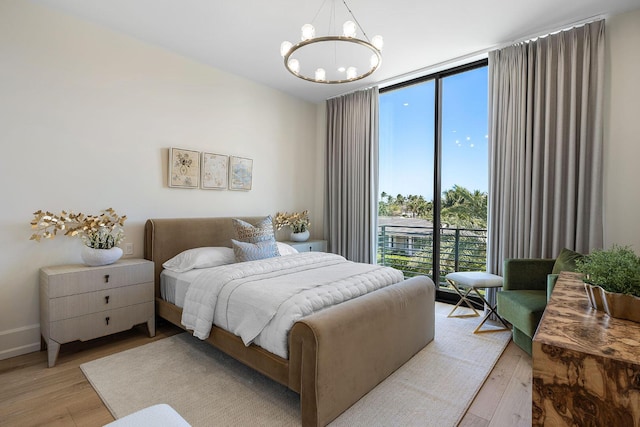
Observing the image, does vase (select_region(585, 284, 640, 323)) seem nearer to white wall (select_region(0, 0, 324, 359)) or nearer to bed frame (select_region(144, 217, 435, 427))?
bed frame (select_region(144, 217, 435, 427))

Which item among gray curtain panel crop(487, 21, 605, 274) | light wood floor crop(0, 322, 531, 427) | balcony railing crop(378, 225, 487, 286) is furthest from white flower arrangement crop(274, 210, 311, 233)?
gray curtain panel crop(487, 21, 605, 274)

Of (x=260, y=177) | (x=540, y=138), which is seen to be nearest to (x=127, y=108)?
(x=260, y=177)

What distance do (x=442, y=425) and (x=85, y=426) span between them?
2.03 meters

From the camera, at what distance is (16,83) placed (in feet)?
8.52

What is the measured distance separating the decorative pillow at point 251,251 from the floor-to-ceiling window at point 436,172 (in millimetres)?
2083

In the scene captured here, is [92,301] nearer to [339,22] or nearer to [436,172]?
[339,22]

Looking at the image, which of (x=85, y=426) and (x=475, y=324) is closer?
(x=85, y=426)

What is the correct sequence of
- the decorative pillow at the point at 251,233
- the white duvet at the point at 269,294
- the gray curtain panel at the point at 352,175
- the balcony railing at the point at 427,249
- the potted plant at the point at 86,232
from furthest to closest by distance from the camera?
the gray curtain panel at the point at 352,175
the balcony railing at the point at 427,249
the decorative pillow at the point at 251,233
the potted plant at the point at 86,232
the white duvet at the point at 269,294

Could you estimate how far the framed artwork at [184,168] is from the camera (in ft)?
11.6

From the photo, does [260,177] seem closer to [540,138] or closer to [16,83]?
[16,83]

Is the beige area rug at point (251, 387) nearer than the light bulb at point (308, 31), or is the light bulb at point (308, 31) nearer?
the beige area rug at point (251, 387)

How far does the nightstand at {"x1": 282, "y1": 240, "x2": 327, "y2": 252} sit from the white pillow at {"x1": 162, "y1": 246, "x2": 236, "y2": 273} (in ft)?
4.15

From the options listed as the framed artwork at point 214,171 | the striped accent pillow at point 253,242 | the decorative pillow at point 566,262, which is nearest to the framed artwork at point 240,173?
the framed artwork at point 214,171

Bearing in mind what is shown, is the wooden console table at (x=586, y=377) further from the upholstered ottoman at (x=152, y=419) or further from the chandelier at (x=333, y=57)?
the chandelier at (x=333, y=57)
